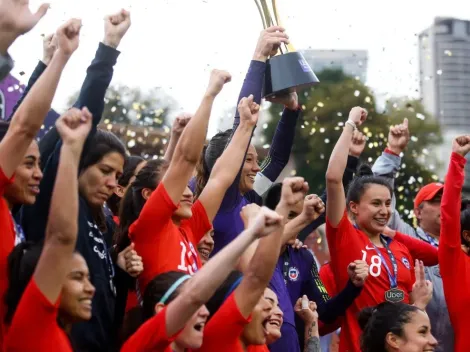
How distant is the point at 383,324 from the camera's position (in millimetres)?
5414

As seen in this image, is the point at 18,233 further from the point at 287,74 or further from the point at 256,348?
the point at 287,74

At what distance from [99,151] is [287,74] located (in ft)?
4.38

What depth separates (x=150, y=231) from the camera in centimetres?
472

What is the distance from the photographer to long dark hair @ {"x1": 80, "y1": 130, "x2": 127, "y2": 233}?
16.0ft

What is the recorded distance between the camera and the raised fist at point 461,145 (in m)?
6.24

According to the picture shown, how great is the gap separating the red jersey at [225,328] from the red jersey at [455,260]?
1.93m

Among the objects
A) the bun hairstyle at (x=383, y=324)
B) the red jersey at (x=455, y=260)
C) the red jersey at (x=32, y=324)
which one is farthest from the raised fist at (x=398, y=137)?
the red jersey at (x=32, y=324)

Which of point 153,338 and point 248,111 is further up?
point 248,111

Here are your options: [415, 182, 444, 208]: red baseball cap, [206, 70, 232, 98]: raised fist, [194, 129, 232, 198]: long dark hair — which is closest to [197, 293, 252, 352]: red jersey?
[206, 70, 232, 98]: raised fist

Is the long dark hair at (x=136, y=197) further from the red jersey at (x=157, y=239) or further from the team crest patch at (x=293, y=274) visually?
the team crest patch at (x=293, y=274)

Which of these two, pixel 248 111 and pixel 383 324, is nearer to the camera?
pixel 248 111

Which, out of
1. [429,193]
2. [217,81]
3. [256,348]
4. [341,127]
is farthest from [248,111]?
[341,127]

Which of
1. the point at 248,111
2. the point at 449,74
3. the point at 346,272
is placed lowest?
the point at 346,272

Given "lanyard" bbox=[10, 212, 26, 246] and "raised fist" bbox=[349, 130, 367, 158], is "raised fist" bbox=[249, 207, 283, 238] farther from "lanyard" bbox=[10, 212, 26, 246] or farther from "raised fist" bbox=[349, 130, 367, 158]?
"raised fist" bbox=[349, 130, 367, 158]
